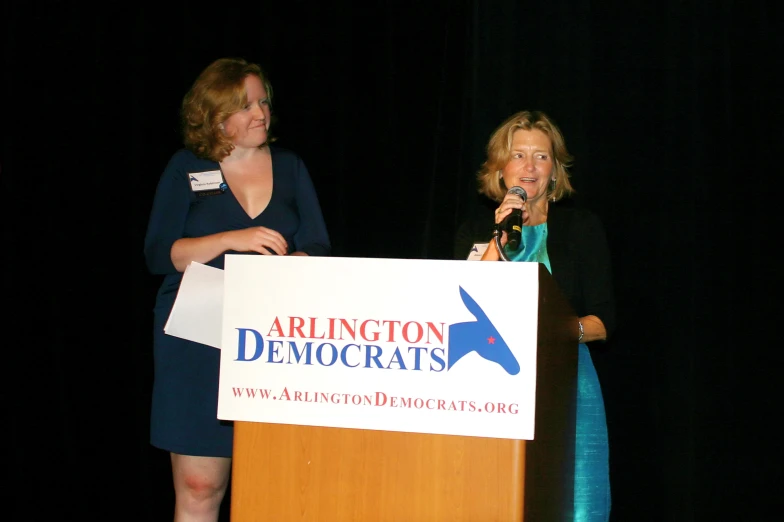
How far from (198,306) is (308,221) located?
1.76 ft

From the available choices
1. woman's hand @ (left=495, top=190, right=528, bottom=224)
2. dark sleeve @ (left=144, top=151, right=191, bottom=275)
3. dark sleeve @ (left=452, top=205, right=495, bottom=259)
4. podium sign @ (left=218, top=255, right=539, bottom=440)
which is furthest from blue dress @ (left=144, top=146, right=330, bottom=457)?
podium sign @ (left=218, top=255, right=539, bottom=440)

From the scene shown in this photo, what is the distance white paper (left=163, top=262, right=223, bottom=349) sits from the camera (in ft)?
7.09

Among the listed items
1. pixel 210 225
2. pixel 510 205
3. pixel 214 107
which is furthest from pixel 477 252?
pixel 214 107

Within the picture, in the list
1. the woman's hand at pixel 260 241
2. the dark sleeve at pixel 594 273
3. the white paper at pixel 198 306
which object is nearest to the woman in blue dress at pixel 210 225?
the woman's hand at pixel 260 241

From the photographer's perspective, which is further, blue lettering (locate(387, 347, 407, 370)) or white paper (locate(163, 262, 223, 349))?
white paper (locate(163, 262, 223, 349))

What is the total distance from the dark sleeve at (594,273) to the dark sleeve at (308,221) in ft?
2.56

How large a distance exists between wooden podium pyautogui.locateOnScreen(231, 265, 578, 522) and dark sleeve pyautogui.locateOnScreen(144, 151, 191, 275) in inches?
35.5

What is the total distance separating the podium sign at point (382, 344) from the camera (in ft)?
5.17

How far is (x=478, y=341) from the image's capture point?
1.59 m

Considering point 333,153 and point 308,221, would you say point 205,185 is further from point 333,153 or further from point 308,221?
point 333,153

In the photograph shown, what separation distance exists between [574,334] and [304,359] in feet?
2.74

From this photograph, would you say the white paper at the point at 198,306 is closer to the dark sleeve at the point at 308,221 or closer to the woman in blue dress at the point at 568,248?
the dark sleeve at the point at 308,221

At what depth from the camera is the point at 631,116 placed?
3.38 m

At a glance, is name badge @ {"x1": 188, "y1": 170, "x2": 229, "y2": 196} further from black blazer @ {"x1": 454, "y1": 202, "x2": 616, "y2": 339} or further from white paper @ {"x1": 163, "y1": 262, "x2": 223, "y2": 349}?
black blazer @ {"x1": 454, "y1": 202, "x2": 616, "y2": 339}
